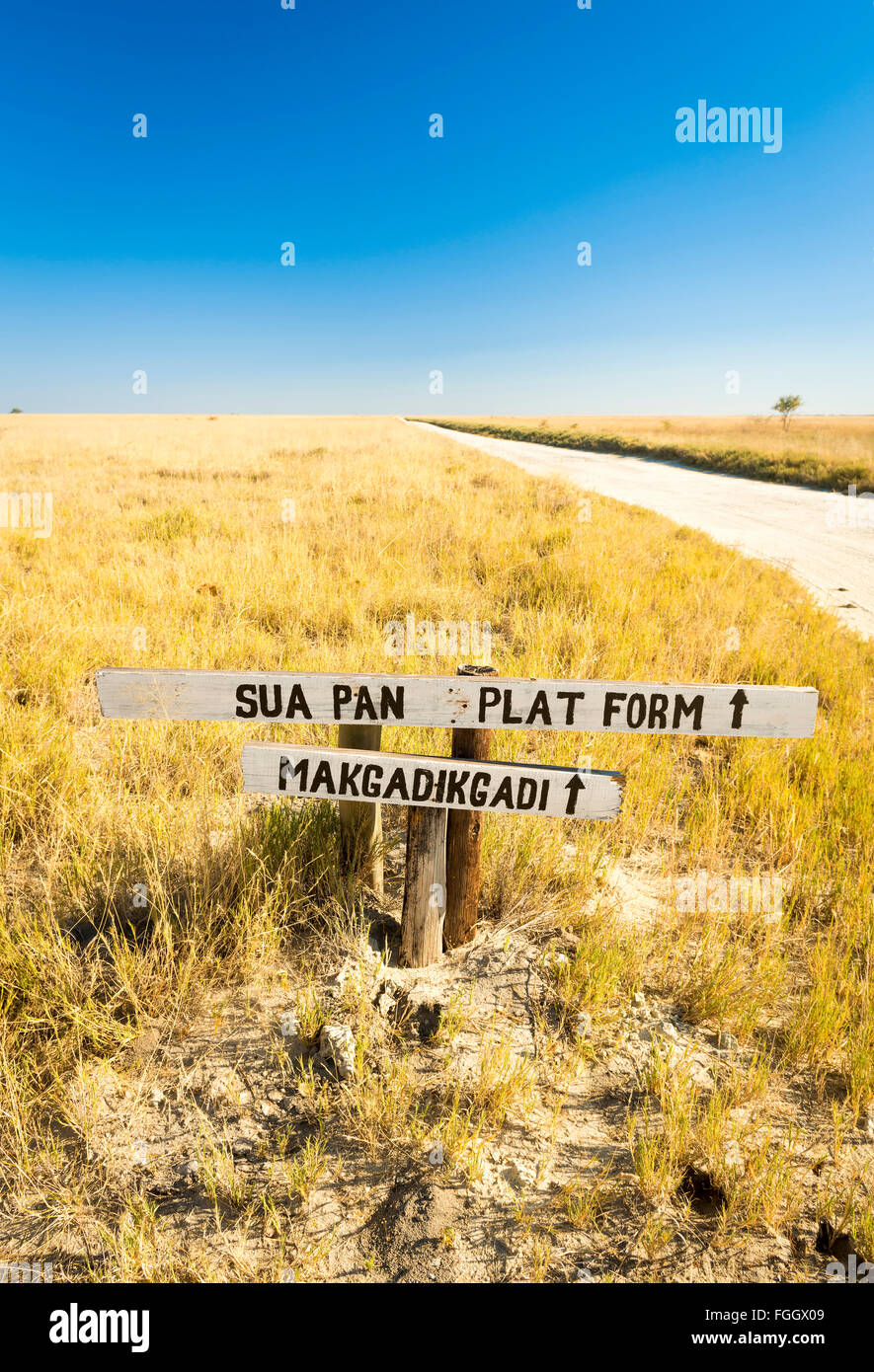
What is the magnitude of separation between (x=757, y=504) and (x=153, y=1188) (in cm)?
1624

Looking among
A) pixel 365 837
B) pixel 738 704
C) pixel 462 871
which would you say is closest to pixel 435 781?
pixel 462 871

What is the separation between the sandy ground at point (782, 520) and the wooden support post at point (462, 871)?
5459 mm

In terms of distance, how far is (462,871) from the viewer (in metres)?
2.49

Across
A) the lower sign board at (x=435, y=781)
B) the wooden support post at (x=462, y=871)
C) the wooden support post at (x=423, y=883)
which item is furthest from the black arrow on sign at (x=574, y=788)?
the wooden support post at (x=423, y=883)

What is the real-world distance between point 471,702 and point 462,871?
770 mm

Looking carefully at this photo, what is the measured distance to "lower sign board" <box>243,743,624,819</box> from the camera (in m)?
2.12

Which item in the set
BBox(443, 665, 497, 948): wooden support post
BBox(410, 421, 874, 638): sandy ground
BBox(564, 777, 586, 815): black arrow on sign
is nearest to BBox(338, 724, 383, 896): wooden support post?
BBox(443, 665, 497, 948): wooden support post

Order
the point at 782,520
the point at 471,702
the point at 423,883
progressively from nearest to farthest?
the point at 471,702
the point at 423,883
the point at 782,520

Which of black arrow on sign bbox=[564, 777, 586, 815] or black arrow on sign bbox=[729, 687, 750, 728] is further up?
black arrow on sign bbox=[729, 687, 750, 728]

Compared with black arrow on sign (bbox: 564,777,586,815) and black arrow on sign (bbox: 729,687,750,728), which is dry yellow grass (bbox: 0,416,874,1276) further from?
black arrow on sign (bbox: 729,687,750,728)

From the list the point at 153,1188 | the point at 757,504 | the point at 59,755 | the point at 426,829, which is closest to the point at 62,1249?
the point at 153,1188

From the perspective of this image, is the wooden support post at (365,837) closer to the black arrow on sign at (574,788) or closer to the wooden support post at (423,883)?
Answer: the wooden support post at (423,883)

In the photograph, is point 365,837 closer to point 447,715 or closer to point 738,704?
point 447,715
